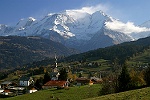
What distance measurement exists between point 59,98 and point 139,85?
21089 mm

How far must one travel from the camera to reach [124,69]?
244 ft

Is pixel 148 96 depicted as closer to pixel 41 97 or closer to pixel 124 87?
pixel 124 87

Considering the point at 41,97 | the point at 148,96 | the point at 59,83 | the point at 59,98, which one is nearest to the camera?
the point at 148,96

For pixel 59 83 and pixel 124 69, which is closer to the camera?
pixel 124 69

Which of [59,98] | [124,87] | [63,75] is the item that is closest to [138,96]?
[124,87]

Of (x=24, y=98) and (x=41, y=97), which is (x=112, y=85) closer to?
(x=41, y=97)

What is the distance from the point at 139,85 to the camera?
7438 centimetres

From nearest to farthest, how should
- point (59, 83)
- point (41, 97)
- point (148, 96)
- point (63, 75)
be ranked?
point (148, 96), point (41, 97), point (59, 83), point (63, 75)

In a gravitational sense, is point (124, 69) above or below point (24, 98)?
above

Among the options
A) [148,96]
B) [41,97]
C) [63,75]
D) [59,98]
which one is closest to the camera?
[148,96]

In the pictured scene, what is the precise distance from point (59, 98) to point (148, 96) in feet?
134

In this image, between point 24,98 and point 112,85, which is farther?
point 24,98

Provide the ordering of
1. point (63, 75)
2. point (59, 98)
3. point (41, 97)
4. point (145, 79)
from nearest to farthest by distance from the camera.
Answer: point (145, 79), point (59, 98), point (41, 97), point (63, 75)

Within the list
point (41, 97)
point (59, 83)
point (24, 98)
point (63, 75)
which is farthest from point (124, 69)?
point (63, 75)
